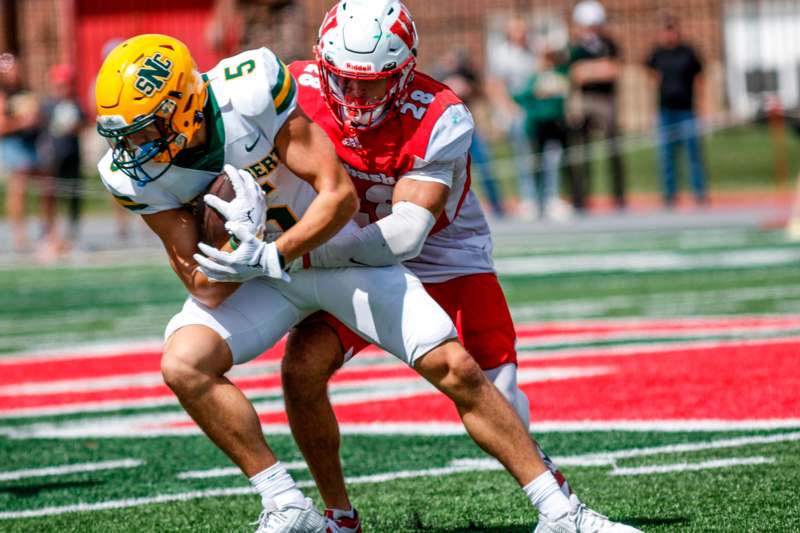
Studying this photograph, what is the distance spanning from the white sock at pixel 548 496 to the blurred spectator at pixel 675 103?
1228 centimetres

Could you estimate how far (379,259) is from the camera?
4.43m

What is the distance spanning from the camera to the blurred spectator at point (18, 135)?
1517 cm

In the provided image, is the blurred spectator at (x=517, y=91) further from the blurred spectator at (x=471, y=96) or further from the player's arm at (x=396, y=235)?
the player's arm at (x=396, y=235)

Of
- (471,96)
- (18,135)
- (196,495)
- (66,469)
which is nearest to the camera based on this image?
(196,495)

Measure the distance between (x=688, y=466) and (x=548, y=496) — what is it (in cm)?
119

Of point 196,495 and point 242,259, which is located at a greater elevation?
point 242,259

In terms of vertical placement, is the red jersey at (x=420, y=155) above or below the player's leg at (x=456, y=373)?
above

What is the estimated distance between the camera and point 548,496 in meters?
4.18

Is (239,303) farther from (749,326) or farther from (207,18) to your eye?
(207,18)

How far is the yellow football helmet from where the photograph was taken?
4207 millimetres

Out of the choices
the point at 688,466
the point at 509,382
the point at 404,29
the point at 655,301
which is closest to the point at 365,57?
the point at 404,29

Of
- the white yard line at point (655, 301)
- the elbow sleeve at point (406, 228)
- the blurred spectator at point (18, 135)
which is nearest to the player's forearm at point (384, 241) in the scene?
the elbow sleeve at point (406, 228)

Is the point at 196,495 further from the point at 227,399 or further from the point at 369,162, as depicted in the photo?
the point at 369,162

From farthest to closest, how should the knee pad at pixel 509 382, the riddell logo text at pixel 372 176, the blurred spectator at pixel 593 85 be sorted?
the blurred spectator at pixel 593 85, the knee pad at pixel 509 382, the riddell logo text at pixel 372 176
